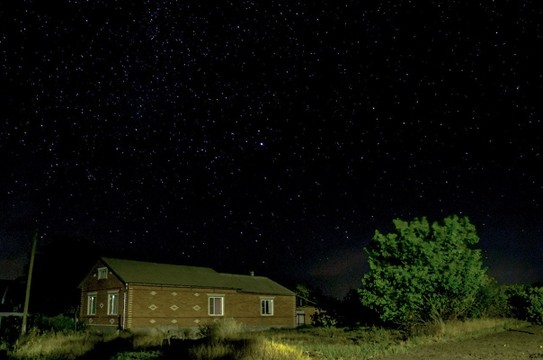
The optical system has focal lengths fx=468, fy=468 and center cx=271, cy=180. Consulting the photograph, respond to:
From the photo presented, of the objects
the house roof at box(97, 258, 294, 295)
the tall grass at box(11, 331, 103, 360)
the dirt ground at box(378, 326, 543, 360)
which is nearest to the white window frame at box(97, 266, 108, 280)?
the house roof at box(97, 258, 294, 295)

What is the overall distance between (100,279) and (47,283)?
29.0m

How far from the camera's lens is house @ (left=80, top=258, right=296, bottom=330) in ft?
105

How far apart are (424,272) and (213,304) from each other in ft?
58.5

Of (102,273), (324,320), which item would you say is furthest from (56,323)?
(324,320)

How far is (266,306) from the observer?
1604 inches

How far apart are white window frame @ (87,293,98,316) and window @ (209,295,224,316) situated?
8.65m

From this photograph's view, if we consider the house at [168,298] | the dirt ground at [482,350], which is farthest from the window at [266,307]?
the dirt ground at [482,350]

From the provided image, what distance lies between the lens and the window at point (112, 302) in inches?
1294

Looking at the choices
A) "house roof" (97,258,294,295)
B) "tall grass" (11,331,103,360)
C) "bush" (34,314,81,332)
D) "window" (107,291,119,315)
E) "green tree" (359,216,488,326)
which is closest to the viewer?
"tall grass" (11,331,103,360)

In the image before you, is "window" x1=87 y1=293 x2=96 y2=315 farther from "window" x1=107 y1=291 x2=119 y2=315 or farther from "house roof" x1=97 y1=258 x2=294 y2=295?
"house roof" x1=97 y1=258 x2=294 y2=295

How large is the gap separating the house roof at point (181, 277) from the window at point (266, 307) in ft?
2.51

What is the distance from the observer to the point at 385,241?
26359 mm

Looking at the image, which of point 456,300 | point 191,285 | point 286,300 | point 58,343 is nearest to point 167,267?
point 191,285

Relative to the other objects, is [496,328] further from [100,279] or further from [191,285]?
[100,279]
